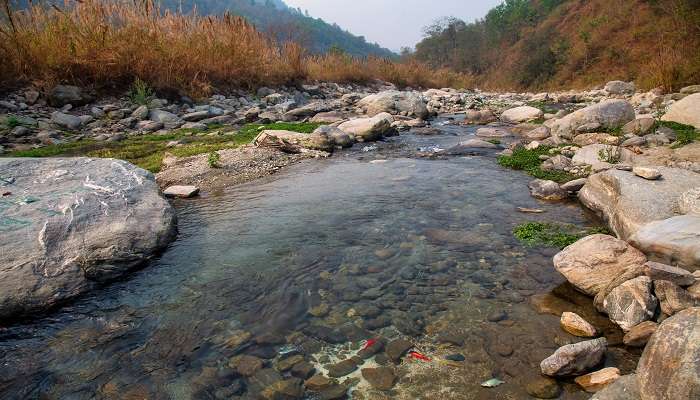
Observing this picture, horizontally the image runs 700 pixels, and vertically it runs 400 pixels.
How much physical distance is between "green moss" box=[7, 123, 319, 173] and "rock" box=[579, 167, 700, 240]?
581 cm

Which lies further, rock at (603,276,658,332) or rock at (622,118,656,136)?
rock at (622,118,656,136)

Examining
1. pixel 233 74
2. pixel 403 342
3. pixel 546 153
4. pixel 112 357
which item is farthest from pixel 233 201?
pixel 233 74

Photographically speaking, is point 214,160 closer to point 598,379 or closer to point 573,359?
point 573,359

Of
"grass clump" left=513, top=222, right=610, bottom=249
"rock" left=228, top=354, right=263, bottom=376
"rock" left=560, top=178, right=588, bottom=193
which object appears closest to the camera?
"rock" left=228, top=354, right=263, bottom=376

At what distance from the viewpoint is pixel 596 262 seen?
2906 mm

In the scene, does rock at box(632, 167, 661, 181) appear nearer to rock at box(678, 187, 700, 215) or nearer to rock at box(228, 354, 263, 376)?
rock at box(678, 187, 700, 215)

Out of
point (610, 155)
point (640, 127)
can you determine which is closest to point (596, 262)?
point (610, 155)

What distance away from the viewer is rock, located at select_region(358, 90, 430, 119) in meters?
12.7

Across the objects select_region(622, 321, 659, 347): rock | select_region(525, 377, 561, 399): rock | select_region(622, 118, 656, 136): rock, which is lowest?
select_region(525, 377, 561, 399): rock

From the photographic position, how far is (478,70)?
161 ft

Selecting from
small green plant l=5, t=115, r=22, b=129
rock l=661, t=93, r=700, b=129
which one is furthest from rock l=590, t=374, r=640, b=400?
small green plant l=5, t=115, r=22, b=129

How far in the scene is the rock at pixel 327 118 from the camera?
10555 mm

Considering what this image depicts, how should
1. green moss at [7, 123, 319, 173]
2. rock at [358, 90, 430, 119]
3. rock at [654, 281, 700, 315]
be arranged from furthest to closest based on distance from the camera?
rock at [358, 90, 430, 119] → green moss at [7, 123, 319, 173] → rock at [654, 281, 700, 315]

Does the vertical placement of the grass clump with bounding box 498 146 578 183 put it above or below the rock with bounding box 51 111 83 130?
below
